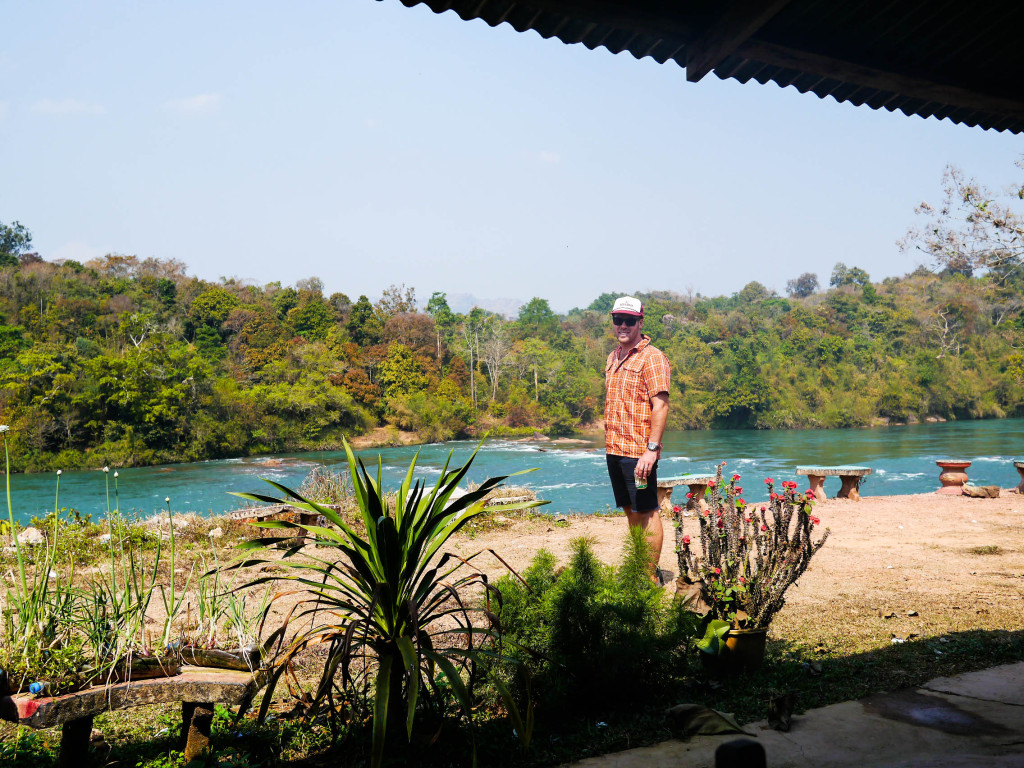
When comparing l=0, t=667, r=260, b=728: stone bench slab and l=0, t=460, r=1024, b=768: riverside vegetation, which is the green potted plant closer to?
l=0, t=460, r=1024, b=768: riverside vegetation

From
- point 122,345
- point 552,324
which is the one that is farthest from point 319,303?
point 552,324

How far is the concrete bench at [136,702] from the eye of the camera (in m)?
2.07

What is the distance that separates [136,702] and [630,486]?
101 inches

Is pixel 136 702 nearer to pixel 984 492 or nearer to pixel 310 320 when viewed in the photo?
pixel 984 492

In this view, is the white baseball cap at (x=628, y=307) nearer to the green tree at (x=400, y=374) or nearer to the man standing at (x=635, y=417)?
the man standing at (x=635, y=417)

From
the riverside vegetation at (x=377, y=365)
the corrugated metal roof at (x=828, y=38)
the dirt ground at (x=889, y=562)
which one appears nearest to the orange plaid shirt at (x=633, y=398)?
the dirt ground at (x=889, y=562)

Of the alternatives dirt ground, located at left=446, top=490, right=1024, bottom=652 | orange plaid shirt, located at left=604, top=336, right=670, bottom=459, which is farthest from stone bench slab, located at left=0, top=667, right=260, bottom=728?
orange plaid shirt, located at left=604, top=336, right=670, bottom=459

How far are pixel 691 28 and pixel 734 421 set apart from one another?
4179cm

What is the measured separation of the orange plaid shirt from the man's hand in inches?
3.9

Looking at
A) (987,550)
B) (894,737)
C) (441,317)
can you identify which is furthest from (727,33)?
(441,317)

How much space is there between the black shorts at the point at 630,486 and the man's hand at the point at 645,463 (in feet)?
0.14

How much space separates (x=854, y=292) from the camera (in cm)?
6638

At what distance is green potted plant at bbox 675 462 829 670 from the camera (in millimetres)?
2994

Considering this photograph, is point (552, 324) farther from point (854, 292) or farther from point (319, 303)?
point (854, 292)
